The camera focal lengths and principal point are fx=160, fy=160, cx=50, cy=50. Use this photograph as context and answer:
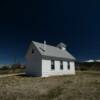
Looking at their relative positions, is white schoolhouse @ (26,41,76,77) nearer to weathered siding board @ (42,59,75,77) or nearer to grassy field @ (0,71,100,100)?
weathered siding board @ (42,59,75,77)

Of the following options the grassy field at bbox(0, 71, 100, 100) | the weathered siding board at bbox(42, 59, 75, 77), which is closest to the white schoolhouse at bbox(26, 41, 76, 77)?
the weathered siding board at bbox(42, 59, 75, 77)

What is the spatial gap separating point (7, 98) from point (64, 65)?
20891 mm

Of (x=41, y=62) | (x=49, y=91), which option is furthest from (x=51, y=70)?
(x=49, y=91)

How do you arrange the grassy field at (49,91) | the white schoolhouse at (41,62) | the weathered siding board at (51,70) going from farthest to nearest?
1. the weathered siding board at (51,70)
2. the white schoolhouse at (41,62)
3. the grassy field at (49,91)

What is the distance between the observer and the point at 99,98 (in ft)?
29.0

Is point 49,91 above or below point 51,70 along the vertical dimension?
above

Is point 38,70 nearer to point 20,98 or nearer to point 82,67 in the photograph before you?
point 20,98

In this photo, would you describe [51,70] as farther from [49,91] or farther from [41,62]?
[49,91]

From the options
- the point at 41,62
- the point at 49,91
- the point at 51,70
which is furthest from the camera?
the point at 51,70

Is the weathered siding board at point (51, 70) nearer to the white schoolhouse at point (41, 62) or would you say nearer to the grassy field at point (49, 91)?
the white schoolhouse at point (41, 62)

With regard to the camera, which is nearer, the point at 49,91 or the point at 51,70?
the point at 49,91

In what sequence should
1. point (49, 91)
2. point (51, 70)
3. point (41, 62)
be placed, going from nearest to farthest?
point (49, 91) < point (41, 62) < point (51, 70)

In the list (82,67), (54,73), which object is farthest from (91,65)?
(54,73)

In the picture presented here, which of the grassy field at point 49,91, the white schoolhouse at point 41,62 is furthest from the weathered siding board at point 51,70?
the grassy field at point 49,91
